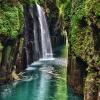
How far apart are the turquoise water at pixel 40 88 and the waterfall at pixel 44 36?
33.8 feet

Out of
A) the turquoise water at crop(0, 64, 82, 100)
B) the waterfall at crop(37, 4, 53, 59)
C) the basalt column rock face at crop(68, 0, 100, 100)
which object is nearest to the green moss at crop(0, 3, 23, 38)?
the turquoise water at crop(0, 64, 82, 100)

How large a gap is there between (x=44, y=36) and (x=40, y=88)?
705 inches

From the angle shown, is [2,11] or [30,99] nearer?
[30,99]

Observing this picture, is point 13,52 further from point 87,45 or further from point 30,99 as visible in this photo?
point 87,45

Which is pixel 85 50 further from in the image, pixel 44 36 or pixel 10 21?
pixel 44 36

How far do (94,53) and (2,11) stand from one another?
9.39m

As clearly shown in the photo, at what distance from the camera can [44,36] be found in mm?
44000

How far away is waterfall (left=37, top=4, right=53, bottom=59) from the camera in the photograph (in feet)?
140

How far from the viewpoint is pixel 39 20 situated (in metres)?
42.1

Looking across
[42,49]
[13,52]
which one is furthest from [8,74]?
[42,49]

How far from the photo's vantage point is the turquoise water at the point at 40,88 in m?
24.0

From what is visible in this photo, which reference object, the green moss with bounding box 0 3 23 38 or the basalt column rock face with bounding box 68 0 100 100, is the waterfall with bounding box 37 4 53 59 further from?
the basalt column rock face with bounding box 68 0 100 100

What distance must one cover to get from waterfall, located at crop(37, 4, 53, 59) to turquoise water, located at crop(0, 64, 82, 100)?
1029 cm

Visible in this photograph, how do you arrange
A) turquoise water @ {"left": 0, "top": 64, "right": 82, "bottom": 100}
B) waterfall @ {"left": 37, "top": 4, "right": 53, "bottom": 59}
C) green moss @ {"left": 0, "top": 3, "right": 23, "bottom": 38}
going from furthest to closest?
waterfall @ {"left": 37, "top": 4, "right": 53, "bottom": 59}
green moss @ {"left": 0, "top": 3, "right": 23, "bottom": 38}
turquoise water @ {"left": 0, "top": 64, "right": 82, "bottom": 100}
